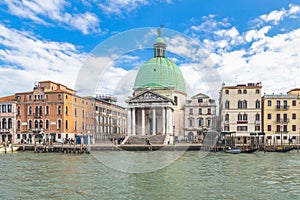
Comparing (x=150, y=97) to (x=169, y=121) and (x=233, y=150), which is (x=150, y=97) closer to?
(x=169, y=121)

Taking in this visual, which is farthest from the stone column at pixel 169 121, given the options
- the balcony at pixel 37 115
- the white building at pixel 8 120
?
the white building at pixel 8 120

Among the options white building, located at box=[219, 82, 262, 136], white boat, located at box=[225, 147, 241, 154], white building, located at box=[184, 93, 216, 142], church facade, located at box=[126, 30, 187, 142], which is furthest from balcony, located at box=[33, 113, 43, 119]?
white boat, located at box=[225, 147, 241, 154]

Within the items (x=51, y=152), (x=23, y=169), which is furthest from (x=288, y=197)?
(x=51, y=152)

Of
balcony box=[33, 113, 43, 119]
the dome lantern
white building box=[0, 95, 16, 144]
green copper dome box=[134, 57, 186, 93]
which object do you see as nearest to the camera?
balcony box=[33, 113, 43, 119]

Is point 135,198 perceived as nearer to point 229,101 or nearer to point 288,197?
point 288,197

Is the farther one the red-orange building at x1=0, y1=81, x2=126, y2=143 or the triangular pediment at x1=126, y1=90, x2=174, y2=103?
the triangular pediment at x1=126, y1=90, x2=174, y2=103

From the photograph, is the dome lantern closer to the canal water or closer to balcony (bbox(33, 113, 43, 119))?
balcony (bbox(33, 113, 43, 119))

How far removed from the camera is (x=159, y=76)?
51.8m

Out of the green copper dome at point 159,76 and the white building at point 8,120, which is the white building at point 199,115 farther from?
the white building at point 8,120

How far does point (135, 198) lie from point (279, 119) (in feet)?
110

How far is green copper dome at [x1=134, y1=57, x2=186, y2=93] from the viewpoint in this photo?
170 feet

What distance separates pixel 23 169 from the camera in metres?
Result: 19.8

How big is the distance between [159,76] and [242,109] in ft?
47.7

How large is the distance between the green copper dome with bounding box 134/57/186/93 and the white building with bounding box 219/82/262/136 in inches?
425
